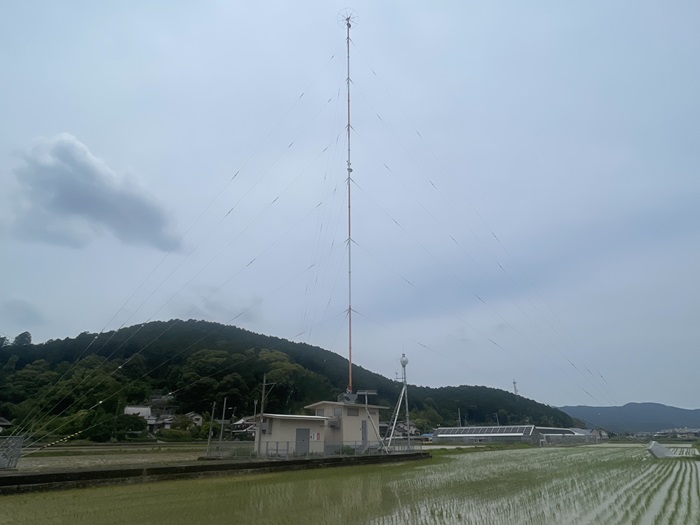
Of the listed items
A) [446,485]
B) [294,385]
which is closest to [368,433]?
[446,485]

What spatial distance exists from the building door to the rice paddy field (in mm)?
8802

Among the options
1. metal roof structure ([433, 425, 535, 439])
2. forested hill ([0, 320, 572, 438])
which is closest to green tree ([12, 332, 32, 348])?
forested hill ([0, 320, 572, 438])

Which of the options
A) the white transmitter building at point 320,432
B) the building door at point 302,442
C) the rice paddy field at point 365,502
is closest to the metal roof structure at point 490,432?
the white transmitter building at point 320,432

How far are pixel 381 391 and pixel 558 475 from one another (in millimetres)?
74422

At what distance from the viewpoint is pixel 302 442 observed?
2439cm

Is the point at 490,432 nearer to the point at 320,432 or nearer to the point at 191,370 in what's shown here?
the point at 191,370

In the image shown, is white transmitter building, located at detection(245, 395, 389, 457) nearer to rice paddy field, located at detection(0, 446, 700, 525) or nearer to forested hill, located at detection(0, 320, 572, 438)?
rice paddy field, located at detection(0, 446, 700, 525)

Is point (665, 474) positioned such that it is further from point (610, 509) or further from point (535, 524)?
point (535, 524)

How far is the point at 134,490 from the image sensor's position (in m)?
11.8

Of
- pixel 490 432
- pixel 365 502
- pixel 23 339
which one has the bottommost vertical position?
pixel 365 502

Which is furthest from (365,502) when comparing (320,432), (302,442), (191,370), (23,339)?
(23,339)

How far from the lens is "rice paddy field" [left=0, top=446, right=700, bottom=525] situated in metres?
8.52

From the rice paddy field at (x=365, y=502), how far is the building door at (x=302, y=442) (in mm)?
8802

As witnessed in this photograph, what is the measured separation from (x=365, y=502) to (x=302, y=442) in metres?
14.7
